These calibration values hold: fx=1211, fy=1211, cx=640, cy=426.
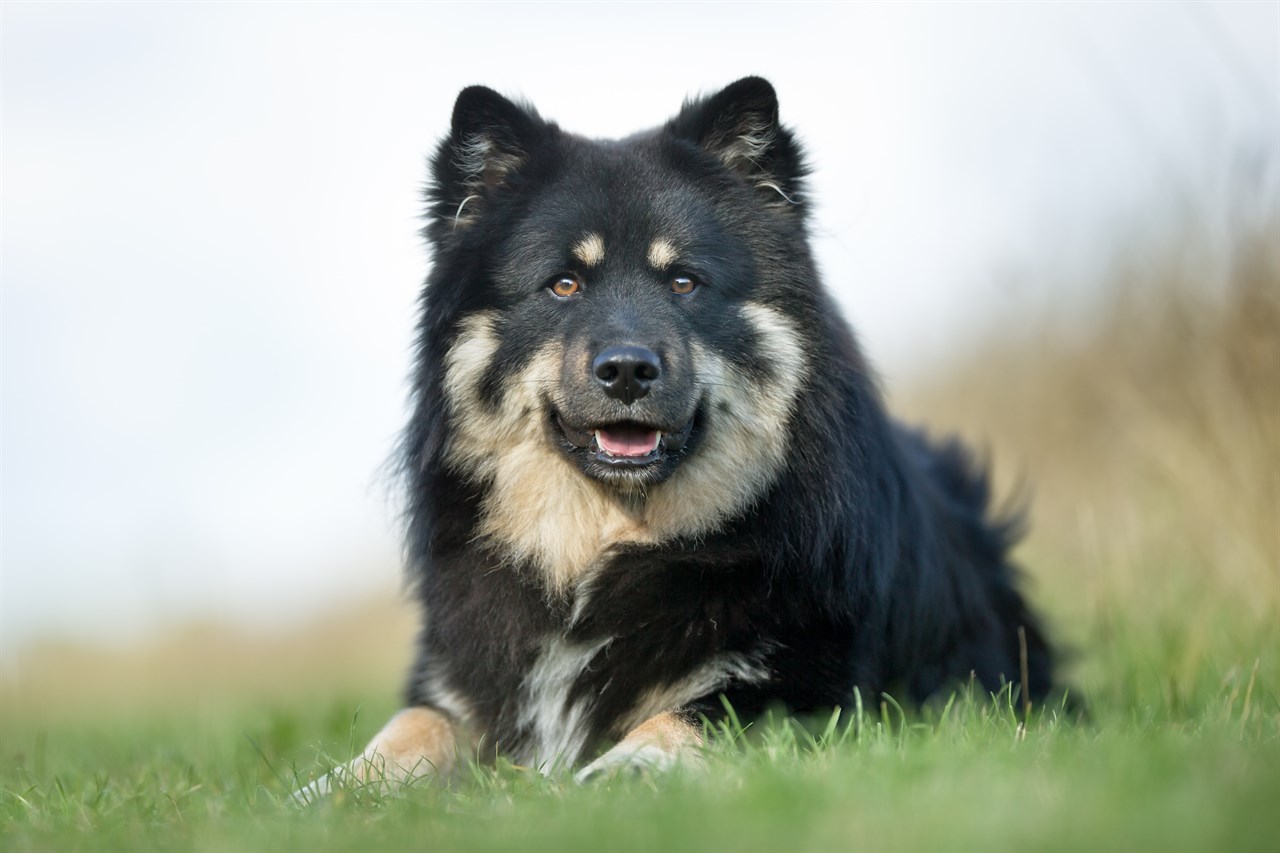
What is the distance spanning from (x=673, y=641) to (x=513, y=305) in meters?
1.34

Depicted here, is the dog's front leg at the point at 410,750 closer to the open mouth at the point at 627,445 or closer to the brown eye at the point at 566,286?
the open mouth at the point at 627,445

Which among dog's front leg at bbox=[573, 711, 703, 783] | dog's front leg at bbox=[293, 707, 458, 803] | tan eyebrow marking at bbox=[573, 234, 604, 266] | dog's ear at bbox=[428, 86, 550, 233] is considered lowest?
dog's front leg at bbox=[293, 707, 458, 803]

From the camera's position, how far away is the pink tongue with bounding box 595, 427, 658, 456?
4.25m

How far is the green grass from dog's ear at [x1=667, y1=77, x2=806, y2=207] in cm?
202

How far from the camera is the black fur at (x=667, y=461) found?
13.7 feet

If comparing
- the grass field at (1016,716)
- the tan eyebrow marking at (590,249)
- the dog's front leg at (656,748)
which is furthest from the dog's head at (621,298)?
the grass field at (1016,716)

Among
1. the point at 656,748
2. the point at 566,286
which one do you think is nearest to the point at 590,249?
the point at 566,286

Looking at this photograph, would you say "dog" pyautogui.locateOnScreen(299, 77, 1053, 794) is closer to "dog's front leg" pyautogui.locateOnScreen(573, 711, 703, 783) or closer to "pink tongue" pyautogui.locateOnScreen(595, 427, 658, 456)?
"pink tongue" pyautogui.locateOnScreen(595, 427, 658, 456)

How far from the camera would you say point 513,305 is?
14.5 ft

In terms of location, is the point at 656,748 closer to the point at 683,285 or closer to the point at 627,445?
the point at 627,445

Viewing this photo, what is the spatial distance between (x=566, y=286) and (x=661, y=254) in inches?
14.4

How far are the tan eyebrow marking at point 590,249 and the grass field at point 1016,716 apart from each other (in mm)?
1752

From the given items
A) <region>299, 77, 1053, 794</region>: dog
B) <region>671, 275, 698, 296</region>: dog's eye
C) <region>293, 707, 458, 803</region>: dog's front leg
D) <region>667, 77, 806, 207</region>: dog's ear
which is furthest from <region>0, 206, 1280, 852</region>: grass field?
<region>667, 77, 806, 207</region>: dog's ear

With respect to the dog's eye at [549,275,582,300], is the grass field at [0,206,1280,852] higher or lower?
lower
